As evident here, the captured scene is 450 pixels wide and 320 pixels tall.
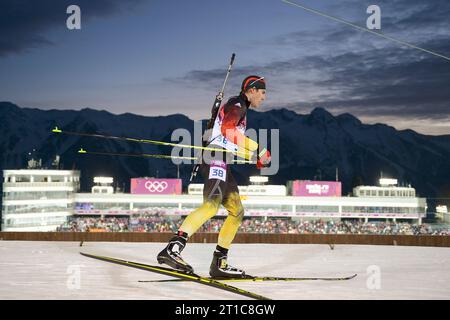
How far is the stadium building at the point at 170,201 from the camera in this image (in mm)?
106438

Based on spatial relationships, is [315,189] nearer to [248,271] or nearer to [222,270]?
[248,271]

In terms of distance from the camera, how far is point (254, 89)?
877 cm

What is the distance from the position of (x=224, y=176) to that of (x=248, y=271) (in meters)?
2.41

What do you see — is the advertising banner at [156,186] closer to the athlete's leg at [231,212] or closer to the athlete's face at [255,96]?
the athlete's leg at [231,212]

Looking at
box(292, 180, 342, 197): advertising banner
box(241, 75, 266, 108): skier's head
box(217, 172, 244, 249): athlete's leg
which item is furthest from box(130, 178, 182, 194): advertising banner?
box(241, 75, 266, 108): skier's head

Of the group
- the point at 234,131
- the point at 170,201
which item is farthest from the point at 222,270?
the point at 170,201

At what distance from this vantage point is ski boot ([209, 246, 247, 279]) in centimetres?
861

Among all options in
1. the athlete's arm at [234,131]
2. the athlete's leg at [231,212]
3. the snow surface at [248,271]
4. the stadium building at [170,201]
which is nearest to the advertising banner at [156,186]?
the stadium building at [170,201]

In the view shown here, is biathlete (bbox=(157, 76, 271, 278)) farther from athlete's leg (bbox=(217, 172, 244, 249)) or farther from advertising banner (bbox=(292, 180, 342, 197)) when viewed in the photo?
advertising banner (bbox=(292, 180, 342, 197))

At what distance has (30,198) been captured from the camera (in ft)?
349

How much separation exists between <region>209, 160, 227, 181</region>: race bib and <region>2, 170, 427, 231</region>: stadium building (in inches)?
3901
